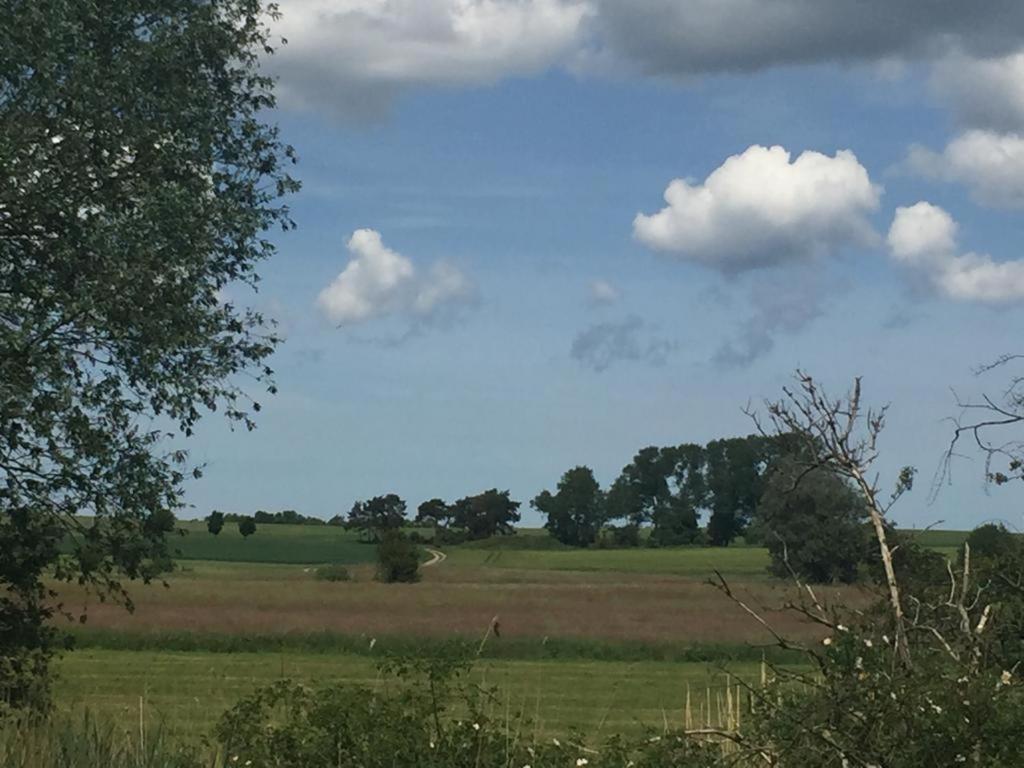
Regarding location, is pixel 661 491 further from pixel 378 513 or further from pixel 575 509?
pixel 378 513

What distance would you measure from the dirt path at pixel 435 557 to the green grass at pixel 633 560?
87 centimetres

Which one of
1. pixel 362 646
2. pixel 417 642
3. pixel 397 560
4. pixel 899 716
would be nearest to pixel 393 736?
pixel 899 716

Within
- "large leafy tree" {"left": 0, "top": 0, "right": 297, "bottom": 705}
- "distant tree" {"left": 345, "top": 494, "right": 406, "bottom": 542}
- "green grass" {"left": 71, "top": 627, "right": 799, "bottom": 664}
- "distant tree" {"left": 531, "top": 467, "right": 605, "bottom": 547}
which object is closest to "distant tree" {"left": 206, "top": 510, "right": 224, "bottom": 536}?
"distant tree" {"left": 345, "top": 494, "right": 406, "bottom": 542}

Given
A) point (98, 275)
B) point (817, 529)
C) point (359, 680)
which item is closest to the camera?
point (98, 275)

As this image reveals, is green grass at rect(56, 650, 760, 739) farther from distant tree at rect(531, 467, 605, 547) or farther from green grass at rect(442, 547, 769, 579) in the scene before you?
distant tree at rect(531, 467, 605, 547)

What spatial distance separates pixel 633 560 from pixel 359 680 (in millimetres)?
84613

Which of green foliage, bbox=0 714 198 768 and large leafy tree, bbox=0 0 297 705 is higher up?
large leafy tree, bbox=0 0 297 705

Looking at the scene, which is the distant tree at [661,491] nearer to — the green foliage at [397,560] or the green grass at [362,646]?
the green foliage at [397,560]

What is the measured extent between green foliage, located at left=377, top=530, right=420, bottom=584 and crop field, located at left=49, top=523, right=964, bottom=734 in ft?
23.1

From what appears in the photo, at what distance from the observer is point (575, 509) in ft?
474

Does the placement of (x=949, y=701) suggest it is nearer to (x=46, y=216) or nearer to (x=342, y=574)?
(x=46, y=216)


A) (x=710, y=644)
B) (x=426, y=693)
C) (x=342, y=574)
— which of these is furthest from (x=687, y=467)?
(x=426, y=693)

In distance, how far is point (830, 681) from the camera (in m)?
7.76

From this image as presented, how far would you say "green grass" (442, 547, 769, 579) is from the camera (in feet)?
327
